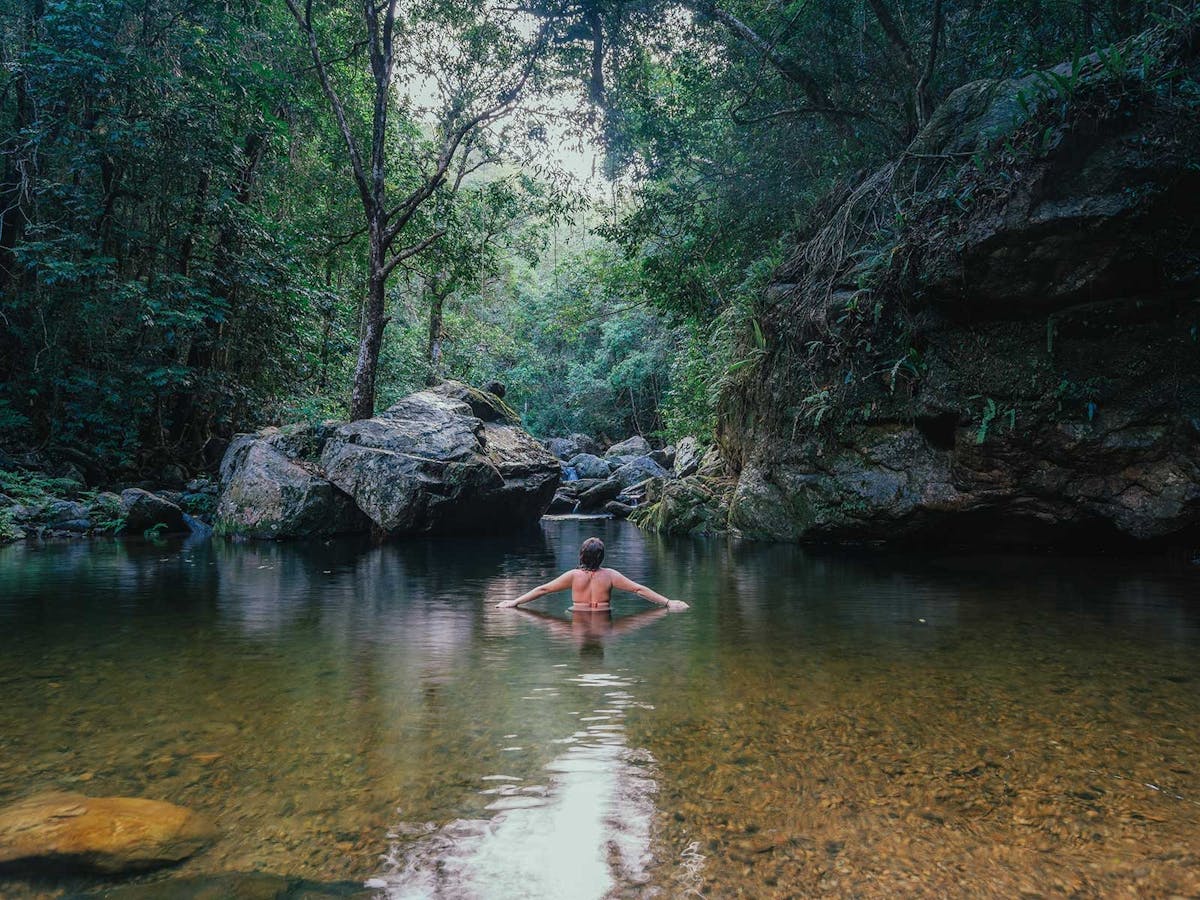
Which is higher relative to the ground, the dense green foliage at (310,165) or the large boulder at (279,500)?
the dense green foliage at (310,165)

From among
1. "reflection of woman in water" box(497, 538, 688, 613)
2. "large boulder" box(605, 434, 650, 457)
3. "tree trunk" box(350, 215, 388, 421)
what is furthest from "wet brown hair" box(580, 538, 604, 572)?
"large boulder" box(605, 434, 650, 457)

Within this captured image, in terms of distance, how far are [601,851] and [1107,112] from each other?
29.5 feet

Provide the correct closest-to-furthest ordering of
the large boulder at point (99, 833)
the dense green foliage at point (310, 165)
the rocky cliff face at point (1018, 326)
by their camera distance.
→ 1. the large boulder at point (99, 833)
2. the rocky cliff face at point (1018, 326)
3. the dense green foliage at point (310, 165)

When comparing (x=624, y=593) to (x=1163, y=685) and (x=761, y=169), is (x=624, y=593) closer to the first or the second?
(x=1163, y=685)

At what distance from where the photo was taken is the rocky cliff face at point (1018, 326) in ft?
24.5

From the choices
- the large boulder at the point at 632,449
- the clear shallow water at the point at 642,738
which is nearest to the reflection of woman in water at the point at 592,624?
the clear shallow water at the point at 642,738

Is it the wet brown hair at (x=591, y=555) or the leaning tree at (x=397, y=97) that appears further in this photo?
the leaning tree at (x=397, y=97)

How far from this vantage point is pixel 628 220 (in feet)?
47.0

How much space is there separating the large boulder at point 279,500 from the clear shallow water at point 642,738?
17.0 ft

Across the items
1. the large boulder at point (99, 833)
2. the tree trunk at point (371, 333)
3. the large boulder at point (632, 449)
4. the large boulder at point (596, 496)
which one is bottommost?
the large boulder at point (99, 833)

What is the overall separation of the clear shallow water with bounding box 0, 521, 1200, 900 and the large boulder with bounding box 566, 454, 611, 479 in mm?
16972

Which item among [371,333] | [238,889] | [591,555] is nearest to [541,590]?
[591,555]

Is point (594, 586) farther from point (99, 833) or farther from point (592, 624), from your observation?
point (99, 833)

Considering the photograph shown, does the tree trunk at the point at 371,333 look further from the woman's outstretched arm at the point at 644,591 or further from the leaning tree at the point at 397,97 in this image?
the woman's outstretched arm at the point at 644,591
